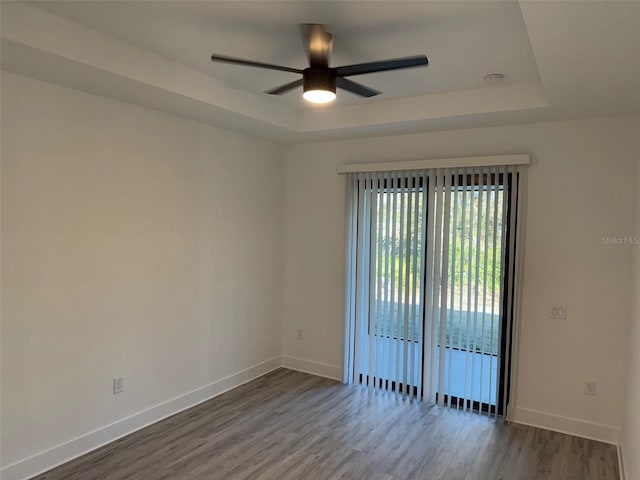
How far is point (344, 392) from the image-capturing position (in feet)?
14.3

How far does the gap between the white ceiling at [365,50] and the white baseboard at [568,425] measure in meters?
2.41

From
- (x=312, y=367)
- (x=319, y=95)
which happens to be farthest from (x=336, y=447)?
(x=319, y=95)

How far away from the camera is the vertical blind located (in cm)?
379

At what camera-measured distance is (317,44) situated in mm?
2477

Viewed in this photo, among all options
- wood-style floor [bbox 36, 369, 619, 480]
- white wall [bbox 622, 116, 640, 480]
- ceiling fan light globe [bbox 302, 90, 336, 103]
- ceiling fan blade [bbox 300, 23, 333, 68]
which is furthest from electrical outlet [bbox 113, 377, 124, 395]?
white wall [bbox 622, 116, 640, 480]

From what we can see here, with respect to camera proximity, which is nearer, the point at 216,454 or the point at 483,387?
the point at 216,454

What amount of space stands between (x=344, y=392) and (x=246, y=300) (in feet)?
4.42

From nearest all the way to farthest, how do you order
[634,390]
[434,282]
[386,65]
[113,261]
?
[386,65] → [634,390] → [113,261] → [434,282]

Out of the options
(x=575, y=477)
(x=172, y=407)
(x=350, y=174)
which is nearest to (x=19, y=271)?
(x=172, y=407)

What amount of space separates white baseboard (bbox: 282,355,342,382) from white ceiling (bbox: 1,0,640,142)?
268cm

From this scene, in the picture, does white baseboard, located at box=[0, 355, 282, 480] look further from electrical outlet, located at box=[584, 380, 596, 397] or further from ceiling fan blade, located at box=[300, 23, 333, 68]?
electrical outlet, located at box=[584, 380, 596, 397]

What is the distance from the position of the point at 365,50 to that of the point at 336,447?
2783mm

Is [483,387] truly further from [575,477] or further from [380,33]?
[380,33]

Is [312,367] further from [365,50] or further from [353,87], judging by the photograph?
[365,50]
